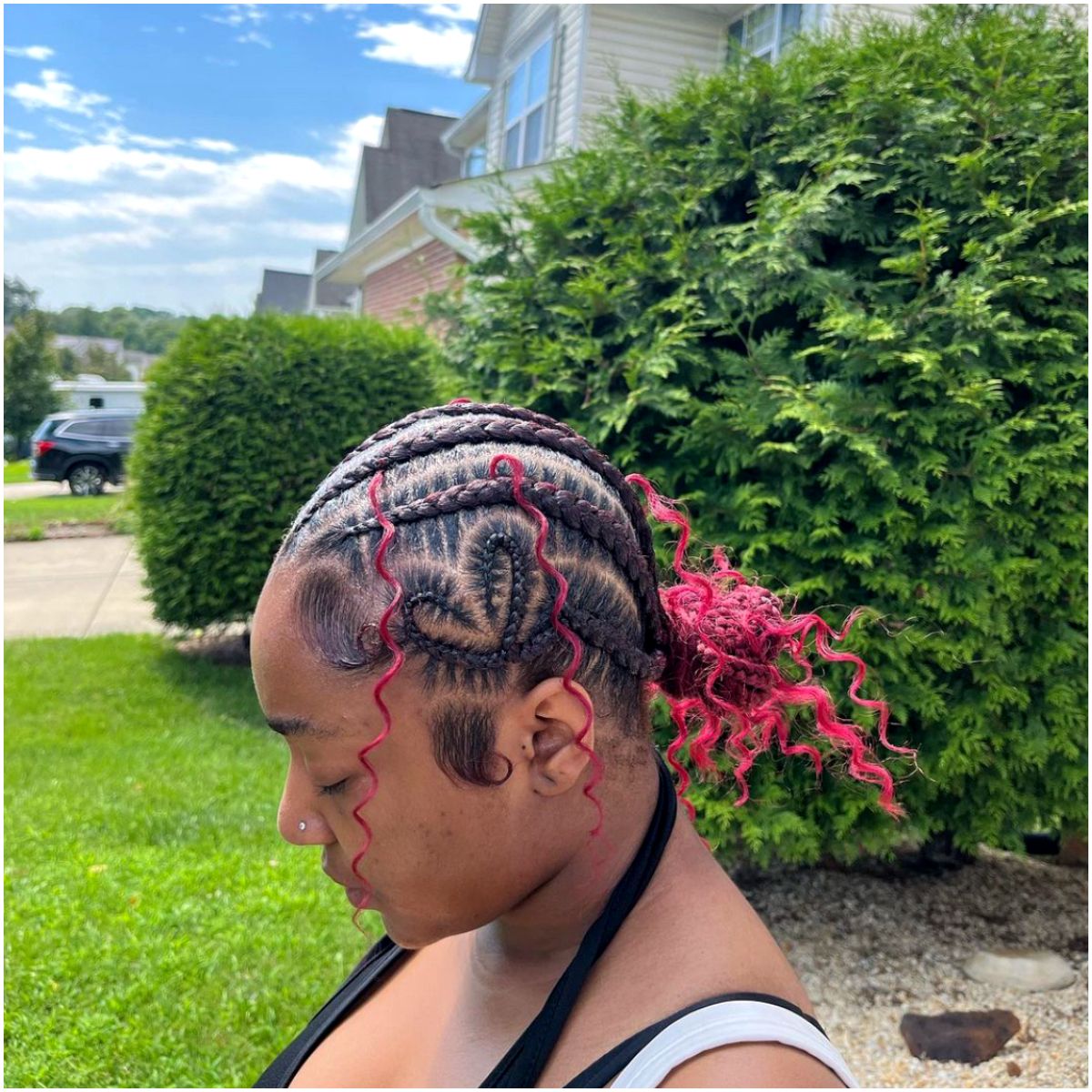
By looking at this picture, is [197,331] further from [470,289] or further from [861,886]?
[861,886]

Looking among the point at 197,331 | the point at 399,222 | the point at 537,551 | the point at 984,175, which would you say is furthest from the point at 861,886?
the point at 399,222

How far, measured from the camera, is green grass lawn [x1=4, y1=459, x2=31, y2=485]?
29950mm

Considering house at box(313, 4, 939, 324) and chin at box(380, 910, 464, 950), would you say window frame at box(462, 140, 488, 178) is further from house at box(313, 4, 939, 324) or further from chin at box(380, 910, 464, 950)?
chin at box(380, 910, 464, 950)

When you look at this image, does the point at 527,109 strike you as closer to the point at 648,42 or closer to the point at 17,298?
the point at 648,42

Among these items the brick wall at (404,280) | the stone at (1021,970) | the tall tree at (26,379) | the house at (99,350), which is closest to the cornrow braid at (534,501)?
the stone at (1021,970)

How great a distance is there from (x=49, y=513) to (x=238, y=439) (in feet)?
46.4

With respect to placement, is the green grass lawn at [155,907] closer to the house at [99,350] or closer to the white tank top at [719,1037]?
the white tank top at [719,1037]

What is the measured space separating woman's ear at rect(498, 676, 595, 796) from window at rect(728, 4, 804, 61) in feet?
37.4

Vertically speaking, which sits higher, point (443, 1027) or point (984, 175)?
point (984, 175)

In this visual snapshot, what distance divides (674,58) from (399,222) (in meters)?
4.23

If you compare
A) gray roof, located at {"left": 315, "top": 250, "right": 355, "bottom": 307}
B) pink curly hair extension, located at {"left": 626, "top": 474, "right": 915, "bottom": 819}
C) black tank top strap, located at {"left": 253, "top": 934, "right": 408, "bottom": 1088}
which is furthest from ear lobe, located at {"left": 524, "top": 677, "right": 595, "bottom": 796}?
gray roof, located at {"left": 315, "top": 250, "right": 355, "bottom": 307}

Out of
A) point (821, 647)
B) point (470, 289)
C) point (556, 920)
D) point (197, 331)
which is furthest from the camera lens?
point (197, 331)

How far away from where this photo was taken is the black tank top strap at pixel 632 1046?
1.13 metres

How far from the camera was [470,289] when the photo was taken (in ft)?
14.2
